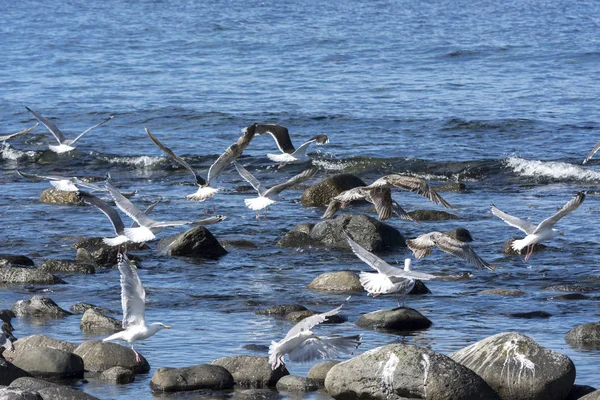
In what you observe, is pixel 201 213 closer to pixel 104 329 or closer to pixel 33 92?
pixel 104 329

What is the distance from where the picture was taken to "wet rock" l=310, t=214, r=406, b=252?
16984mm

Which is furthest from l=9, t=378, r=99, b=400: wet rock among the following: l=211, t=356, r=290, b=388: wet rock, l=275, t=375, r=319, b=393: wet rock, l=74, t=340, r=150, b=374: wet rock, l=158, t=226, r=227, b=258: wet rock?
l=158, t=226, r=227, b=258: wet rock

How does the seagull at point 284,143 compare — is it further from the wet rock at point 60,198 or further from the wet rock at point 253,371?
the wet rock at point 253,371

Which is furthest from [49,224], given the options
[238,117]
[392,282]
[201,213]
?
Answer: [238,117]

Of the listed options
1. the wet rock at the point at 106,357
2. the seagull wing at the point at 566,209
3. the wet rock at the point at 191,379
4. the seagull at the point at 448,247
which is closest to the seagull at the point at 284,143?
the seagull at the point at 448,247

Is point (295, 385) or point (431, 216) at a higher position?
point (295, 385)

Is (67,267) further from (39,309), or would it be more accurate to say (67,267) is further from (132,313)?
(132,313)

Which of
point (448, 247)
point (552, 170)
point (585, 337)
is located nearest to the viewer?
point (585, 337)

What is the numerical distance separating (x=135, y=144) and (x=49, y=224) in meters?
10.1

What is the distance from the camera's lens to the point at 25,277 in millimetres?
14820

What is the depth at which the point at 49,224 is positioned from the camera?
19.3m

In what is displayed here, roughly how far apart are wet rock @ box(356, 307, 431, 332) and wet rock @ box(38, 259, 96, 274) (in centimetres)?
458

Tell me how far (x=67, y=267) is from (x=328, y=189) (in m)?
6.32

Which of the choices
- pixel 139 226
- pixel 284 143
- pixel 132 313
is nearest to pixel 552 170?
pixel 284 143
